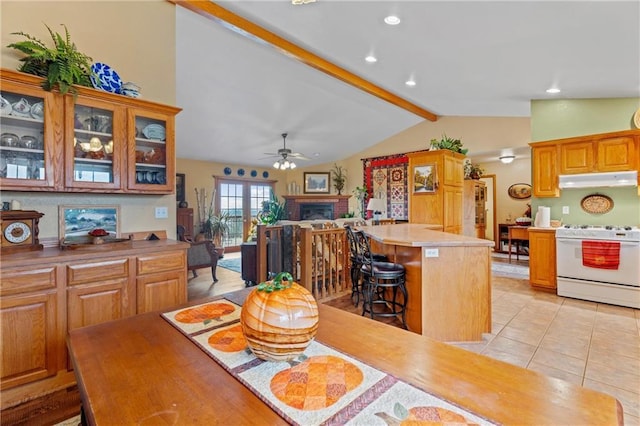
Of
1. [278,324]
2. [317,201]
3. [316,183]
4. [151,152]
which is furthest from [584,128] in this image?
[316,183]

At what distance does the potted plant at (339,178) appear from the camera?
945 cm

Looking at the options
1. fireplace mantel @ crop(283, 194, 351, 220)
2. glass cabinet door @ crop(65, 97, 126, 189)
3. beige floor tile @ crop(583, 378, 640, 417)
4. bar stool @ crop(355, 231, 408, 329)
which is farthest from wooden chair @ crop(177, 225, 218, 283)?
beige floor tile @ crop(583, 378, 640, 417)

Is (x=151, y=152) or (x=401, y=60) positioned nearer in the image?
(x=151, y=152)

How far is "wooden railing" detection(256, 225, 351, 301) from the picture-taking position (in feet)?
13.2

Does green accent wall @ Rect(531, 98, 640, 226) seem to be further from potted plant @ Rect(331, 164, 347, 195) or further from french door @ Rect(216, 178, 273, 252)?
french door @ Rect(216, 178, 273, 252)

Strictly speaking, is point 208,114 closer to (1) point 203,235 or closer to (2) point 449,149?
(1) point 203,235

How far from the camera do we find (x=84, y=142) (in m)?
2.43

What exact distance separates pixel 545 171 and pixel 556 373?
10.9ft

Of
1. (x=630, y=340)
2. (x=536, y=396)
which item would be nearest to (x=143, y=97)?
(x=536, y=396)

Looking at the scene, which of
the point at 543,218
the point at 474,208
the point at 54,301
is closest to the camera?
the point at 54,301

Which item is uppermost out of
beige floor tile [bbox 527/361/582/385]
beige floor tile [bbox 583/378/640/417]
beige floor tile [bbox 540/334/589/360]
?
beige floor tile [bbox 540/334/589/360]

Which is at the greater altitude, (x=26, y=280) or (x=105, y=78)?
(x=105, y=78)

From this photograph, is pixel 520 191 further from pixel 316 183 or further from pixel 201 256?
pixel 201 256

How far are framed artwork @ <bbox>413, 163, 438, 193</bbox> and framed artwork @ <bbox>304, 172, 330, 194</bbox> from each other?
4620 millimetres
